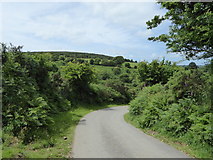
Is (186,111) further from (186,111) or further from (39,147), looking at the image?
(39,147)

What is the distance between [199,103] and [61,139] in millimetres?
7549

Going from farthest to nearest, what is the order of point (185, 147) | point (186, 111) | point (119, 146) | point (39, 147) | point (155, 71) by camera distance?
point (155, 71) < point (186, 111) < point (119, 146) < point (185, 147) < point (39, 147)

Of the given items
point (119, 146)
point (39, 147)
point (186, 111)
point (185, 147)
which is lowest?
point (39, 147)

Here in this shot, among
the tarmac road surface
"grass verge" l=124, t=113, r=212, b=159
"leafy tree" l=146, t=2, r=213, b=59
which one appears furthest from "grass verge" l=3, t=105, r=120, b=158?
"leafy tree" l=146, t=2, r=213, b=59

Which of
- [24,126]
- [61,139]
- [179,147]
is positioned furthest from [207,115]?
[24,126]

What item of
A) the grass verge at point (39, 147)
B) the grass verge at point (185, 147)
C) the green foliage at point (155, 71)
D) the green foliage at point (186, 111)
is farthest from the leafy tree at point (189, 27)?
the green foliage at point (155, 71)

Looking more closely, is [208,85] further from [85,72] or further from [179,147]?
[85,72]

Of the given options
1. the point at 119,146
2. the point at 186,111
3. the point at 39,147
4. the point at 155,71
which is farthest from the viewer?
the point at 155,71

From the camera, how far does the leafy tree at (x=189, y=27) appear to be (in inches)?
264

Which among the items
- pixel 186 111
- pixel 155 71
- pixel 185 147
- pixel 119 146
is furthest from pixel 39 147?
pixel 155 71

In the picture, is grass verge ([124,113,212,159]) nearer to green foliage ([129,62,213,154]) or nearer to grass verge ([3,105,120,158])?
green foliage ([129,62,213,154])

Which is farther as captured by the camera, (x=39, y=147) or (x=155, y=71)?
(x=155, y=71)

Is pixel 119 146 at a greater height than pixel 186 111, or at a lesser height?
lesser

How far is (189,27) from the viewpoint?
7.57 metres
